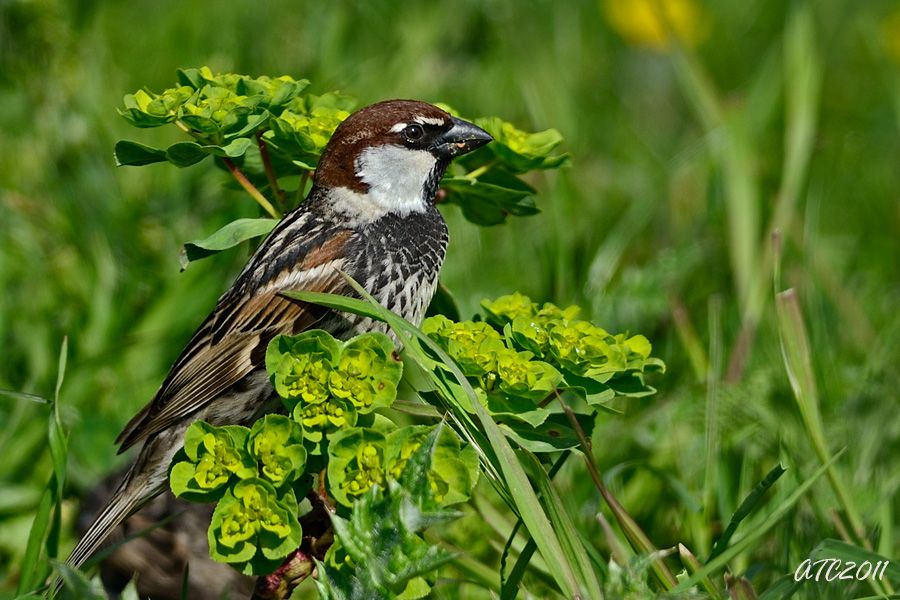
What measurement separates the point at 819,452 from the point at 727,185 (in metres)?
1.67

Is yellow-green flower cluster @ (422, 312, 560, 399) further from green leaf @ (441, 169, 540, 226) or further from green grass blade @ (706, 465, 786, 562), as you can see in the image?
green leaf @ (441, 169, 540, 226)

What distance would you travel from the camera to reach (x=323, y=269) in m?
2.51

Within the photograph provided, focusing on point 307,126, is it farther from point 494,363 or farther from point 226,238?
point 494,363

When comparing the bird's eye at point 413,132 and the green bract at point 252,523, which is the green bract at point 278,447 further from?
the bird's eye at point 413,132

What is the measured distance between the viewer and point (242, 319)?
101 inches

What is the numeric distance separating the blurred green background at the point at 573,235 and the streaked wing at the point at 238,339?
56 centimetres

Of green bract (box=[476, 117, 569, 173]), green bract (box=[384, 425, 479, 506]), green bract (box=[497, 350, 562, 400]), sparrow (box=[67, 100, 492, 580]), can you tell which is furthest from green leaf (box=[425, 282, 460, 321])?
green bract (box=[384, 425, 479, 506])

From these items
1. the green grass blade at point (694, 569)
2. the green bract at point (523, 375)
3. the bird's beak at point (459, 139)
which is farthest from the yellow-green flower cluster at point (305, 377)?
the bird's beak at point (459, 139)

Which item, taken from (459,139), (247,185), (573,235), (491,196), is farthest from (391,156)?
(573,235)

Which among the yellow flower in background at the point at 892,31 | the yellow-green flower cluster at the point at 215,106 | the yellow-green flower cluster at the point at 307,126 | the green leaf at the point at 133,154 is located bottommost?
the yellow flower in background at the point at 892,31

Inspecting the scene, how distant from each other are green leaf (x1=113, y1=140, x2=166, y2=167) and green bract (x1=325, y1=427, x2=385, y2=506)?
0.70 metres

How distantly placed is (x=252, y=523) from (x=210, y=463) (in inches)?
4.3

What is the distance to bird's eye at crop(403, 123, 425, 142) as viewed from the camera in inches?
102

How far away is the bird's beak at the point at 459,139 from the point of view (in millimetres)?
2445
